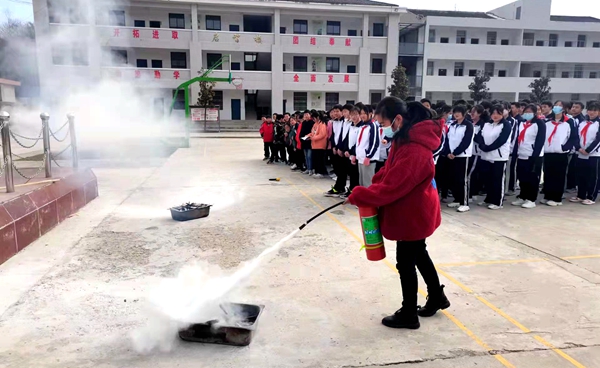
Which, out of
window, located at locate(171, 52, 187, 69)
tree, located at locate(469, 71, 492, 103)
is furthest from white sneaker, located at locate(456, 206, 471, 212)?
window, located at locate(171, 52, 187, 69)

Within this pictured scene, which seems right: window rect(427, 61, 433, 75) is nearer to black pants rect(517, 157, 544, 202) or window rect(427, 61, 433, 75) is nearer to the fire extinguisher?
black pants rect(517, 157, 544, 202)

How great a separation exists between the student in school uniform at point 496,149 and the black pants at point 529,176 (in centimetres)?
56

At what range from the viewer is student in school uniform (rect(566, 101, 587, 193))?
8477 mm

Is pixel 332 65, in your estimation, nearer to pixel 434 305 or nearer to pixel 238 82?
pixel 238 82

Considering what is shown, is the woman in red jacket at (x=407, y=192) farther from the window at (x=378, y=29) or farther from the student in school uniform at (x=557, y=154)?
the window at (x=378, y=29)

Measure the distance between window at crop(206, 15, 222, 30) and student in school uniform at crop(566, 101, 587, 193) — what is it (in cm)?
3225

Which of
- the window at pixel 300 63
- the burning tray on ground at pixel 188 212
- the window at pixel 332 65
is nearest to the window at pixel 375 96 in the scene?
the window at pixel 332 65

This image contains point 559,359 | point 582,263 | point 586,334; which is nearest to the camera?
point 559,359

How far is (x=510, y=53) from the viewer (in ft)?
131

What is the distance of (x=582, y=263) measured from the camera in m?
4.88

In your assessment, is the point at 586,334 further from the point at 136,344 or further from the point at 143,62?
the point at 143,62

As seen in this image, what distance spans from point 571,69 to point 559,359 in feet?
157

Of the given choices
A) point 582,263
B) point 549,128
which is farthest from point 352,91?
point 582,263

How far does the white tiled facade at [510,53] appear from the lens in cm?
3938
